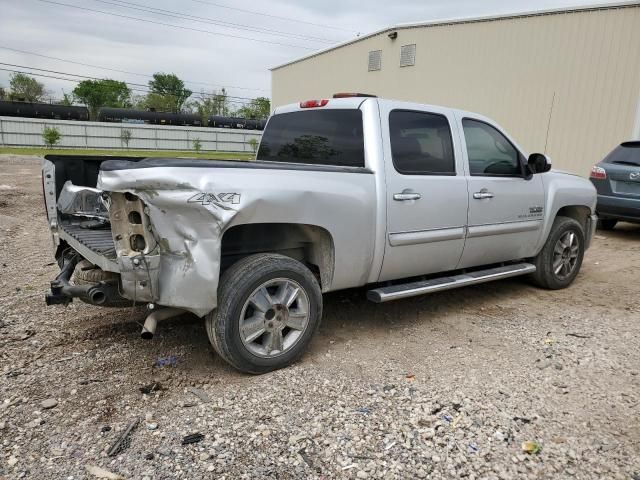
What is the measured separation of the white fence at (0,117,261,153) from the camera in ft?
132

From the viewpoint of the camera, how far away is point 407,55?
58.3 feet

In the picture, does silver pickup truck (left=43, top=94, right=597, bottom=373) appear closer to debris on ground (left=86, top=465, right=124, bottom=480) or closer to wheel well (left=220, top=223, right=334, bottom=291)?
wheel well (left=220, top=223, right=334, bottom=291)

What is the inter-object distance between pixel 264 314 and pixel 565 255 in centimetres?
398

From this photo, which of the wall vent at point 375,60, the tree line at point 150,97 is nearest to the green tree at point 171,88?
the tree line at point 150,97

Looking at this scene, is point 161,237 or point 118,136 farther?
point 118,136

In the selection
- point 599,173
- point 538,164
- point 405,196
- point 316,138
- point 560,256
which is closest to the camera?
point 405,196

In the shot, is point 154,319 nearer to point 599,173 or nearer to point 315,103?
point 315,103

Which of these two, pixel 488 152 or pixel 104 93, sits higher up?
pixel 104 93

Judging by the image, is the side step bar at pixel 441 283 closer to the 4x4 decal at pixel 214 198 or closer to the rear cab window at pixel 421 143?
the rear cab window at pixel 421 143

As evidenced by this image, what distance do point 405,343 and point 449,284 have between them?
2.21 ft

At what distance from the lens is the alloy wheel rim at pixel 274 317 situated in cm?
328

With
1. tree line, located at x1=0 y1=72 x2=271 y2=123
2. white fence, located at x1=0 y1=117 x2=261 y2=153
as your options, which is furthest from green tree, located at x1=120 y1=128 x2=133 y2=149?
tree line, located at x1=0 y1=72 x2=271 y2=123

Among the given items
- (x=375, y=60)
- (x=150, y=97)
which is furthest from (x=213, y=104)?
(x=375, y=60)

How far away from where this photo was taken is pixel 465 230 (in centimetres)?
443
